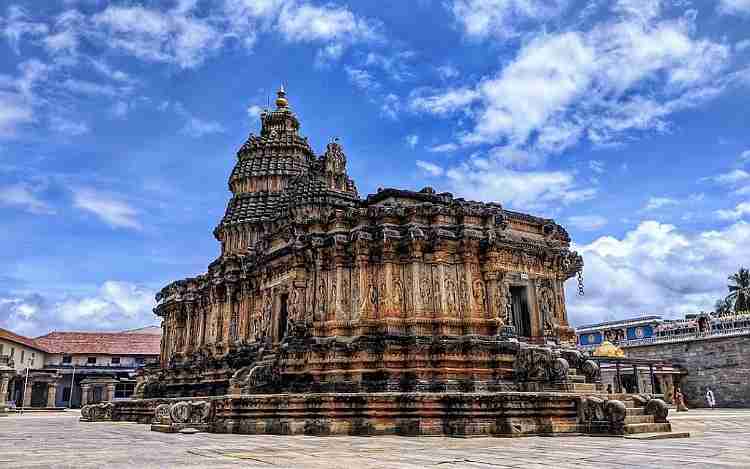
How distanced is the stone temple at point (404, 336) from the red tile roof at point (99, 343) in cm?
5048

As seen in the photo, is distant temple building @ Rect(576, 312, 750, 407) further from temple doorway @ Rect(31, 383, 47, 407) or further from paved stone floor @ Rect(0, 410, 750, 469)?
temple doorway @ Rect(31, 383, 47, 407)

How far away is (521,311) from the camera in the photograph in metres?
24.3

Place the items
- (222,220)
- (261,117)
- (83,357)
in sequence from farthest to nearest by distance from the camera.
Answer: (83,357) → (261,117) → (222,220)

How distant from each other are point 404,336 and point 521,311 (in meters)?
6.16

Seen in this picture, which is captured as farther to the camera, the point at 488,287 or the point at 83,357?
the point at 83,357

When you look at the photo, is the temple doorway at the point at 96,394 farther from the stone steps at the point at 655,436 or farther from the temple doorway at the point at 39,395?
the stone steps at the point at 655,436

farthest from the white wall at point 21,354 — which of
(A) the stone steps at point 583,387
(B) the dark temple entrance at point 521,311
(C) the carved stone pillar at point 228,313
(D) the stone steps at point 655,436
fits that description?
(D) the stone steps at point 655,436

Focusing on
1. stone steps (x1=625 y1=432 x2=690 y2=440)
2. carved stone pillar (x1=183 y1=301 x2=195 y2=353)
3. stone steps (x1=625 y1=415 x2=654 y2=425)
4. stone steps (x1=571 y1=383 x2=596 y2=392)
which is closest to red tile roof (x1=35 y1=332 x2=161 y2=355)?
carved stone pillar (x1=183 y1=301 x2=195 y2=353)

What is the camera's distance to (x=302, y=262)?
24.5 metres

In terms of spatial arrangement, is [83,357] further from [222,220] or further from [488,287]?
[488,287]

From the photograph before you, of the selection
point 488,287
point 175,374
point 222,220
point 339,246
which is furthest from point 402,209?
point 222,220

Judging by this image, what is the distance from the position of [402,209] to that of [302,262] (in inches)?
192

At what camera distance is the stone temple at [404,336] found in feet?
54.2

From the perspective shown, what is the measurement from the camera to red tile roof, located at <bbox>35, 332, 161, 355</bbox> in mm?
75750
